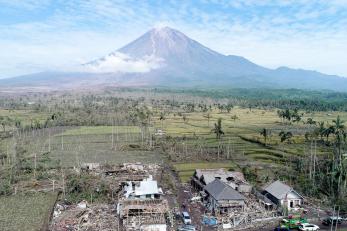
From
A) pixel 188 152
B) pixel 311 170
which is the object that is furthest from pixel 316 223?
pixel 188 152

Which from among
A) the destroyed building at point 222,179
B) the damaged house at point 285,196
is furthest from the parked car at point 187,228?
the damaged house at point 285,196

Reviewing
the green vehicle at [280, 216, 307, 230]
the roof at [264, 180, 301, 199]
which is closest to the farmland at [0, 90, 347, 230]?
the roof at [264, 180, 301, 199]

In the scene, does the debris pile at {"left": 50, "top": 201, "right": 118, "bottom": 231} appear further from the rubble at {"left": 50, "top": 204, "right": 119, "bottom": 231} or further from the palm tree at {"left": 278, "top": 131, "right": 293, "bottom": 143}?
the palm tree at {"left": 278, "top": 131, "right": 293, "bottom": 143}

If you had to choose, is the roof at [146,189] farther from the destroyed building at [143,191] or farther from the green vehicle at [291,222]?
the green vehicle at [291,222]

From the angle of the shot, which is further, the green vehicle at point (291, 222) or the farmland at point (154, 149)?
the farmland at point (154, 149)

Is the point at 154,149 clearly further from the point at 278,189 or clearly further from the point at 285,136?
the point at 278,189

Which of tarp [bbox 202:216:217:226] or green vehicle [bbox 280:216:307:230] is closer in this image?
green vehicle [bbox 280:216:307:230]

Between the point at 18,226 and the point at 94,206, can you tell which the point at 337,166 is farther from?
the point at 18,226
